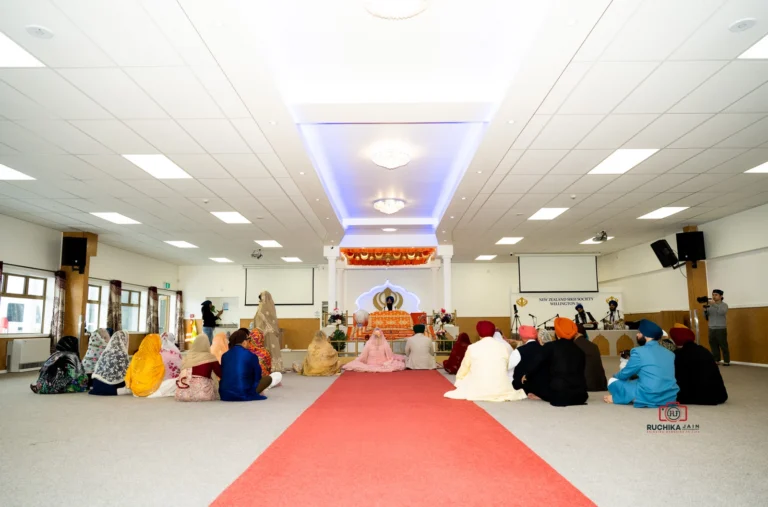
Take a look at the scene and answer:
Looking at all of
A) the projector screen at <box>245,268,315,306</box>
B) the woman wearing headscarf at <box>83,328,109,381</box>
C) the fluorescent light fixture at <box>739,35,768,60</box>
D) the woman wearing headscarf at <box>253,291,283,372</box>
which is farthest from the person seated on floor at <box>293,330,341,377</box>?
the projector screen at <box>245,268,315,306</box>

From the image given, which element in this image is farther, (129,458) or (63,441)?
(63,441)

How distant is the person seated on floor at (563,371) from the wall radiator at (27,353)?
1057cm

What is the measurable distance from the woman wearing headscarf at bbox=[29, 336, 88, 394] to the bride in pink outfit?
4.51m

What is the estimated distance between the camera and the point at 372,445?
3.91 meters

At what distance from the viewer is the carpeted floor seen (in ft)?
9.36

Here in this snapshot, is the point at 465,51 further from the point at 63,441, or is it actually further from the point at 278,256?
the point at 278,256

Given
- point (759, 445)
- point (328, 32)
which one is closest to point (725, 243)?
point (759, 445)

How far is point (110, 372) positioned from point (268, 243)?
831 cm

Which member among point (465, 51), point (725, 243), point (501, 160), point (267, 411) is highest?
point (465, 51)

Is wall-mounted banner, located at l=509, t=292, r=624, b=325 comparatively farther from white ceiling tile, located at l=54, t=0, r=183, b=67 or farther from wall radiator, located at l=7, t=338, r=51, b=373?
white ceiling tile, located at l=54, t=0, r=183, b=67

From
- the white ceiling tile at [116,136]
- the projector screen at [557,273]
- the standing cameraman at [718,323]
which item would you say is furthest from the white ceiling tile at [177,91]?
the projector screen at [557,273]

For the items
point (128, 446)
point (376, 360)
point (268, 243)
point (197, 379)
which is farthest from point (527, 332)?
point (268, 243)

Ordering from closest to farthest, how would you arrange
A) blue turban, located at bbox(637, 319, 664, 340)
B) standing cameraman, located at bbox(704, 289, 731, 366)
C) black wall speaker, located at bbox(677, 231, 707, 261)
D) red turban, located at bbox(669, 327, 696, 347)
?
blue turban, located at bbox(637, 319, 664, 340), red turban, located at bbox(669, 327, 696, 347), standing cameraman, located at bbox(704, 289, 731, 366), black wall speaker, located at bbox(677, 231, 707, 261)

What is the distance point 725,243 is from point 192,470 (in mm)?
12220
